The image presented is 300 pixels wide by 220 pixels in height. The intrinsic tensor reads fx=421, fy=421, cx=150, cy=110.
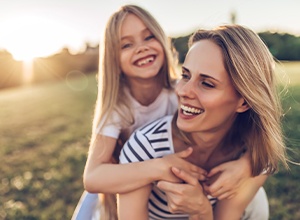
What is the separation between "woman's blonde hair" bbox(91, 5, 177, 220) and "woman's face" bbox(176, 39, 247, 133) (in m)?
0.91

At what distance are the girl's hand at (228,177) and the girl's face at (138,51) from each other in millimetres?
1057

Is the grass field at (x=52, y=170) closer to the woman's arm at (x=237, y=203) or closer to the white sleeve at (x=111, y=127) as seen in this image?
the woman's arm at (x=237, y=203)

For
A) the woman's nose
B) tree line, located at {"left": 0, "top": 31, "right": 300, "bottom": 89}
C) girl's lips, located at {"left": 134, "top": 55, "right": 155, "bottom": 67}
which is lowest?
tree line, located at {"left": 0, "top": 31, "right": 300, "bottom": 89}

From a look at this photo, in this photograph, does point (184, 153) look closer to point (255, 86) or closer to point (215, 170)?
point (215, 170)

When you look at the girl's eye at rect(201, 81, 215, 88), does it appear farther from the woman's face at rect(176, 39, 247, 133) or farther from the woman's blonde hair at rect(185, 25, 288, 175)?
the woman's blonde hair at rect(185, 25, 288, 175)

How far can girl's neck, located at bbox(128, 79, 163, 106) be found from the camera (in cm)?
366

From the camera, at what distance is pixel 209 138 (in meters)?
2.81

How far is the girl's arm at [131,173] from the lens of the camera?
2.58m

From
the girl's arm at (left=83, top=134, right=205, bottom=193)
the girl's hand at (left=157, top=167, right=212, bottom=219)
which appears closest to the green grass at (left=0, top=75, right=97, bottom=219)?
the girl's arm at (left=83, top=134, right=205, bottom=193)

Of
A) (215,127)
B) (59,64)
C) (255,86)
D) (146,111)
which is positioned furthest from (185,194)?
(59,64)

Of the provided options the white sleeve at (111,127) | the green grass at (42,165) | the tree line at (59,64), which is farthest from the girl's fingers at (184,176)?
the tree line at (59,64)

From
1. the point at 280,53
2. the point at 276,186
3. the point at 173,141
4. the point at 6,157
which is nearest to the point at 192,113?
the point at 173,141

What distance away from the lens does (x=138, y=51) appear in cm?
342

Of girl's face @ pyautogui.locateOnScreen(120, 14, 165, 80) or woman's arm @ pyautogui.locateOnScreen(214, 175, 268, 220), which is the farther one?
girl's face @ pyautogui.locateOnScreen(120, 14, 165, 80)
